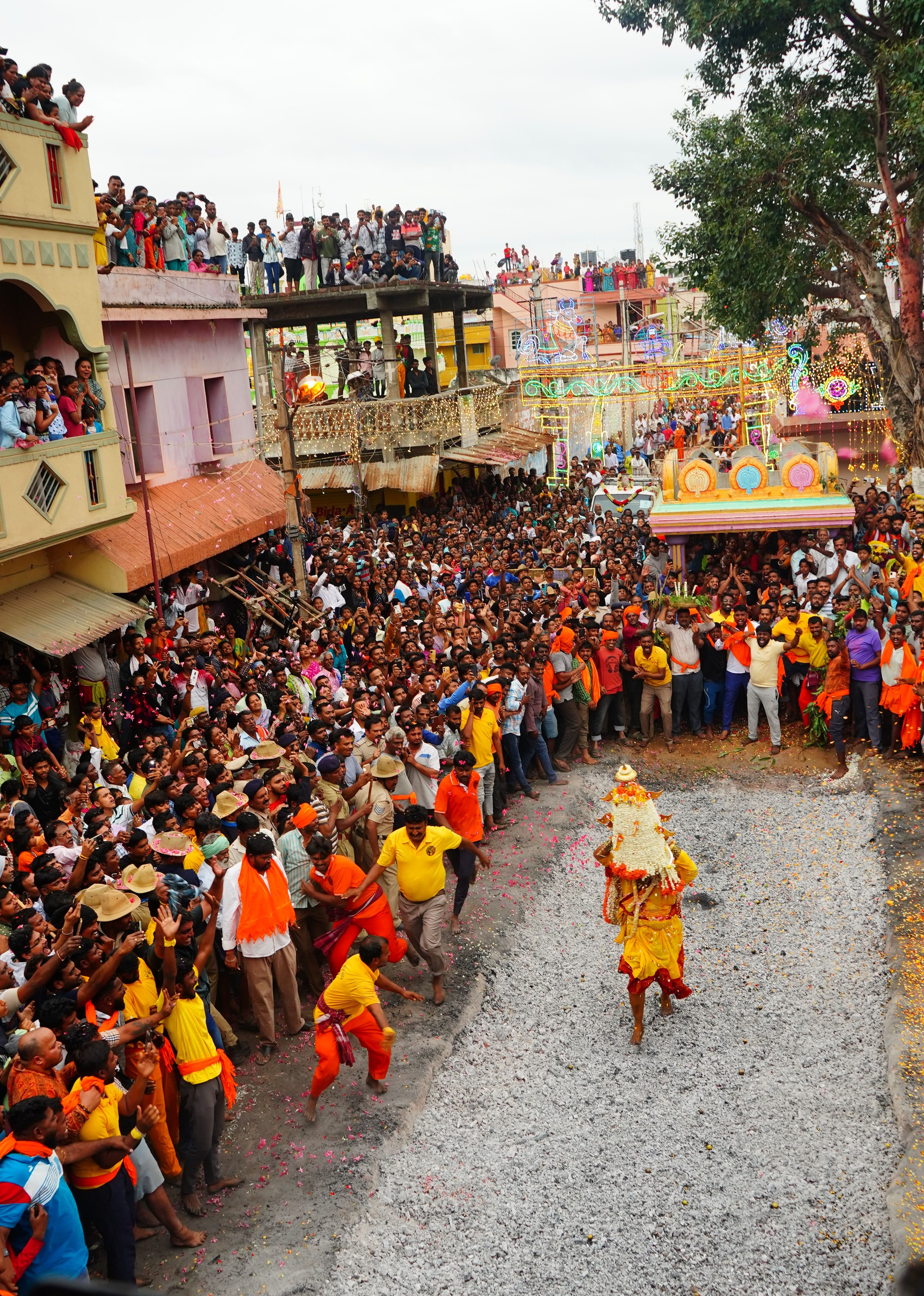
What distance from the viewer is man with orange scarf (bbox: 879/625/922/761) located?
1169 cm

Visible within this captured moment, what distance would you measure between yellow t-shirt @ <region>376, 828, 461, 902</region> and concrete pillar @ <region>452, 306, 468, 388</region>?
24.1 m

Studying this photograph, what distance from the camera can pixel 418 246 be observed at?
2661 cm

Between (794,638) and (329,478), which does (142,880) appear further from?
(329,478)

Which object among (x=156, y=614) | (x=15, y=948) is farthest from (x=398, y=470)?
(x=15, y=948)

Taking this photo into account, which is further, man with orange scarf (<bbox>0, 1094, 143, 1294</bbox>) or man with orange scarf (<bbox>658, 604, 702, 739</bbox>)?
man with orange scarf (<bbox>658, 604, 702, 739</bbox>)

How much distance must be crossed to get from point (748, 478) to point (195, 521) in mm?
8104

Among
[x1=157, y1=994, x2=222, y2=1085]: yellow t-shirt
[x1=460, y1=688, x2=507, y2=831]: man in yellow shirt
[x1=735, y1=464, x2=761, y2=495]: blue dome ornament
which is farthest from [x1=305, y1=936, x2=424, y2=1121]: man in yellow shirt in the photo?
[x1=735, y1=464, x2=761, y2=495]: blue dome ornament

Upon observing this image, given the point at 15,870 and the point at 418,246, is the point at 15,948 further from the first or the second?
the point at 418,246

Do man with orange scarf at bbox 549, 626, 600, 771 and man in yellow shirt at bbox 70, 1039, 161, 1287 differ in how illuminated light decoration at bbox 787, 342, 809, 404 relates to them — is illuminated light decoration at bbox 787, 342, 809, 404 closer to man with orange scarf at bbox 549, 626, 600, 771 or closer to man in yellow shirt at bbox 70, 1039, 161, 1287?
man with orange scarf at bbox 549, 626, 600, 771

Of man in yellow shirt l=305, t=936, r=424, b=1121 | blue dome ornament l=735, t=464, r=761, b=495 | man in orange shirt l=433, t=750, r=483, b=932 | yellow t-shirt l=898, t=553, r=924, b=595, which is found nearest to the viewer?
man in yellow shirt l=305, t=936, r=424, b=1121

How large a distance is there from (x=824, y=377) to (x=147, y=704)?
25.9 m

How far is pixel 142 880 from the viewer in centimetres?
677

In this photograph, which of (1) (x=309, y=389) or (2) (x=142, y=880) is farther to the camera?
(1) (x=309, y=389)

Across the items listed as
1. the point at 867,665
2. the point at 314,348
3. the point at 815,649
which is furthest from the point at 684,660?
the point at 314,348
